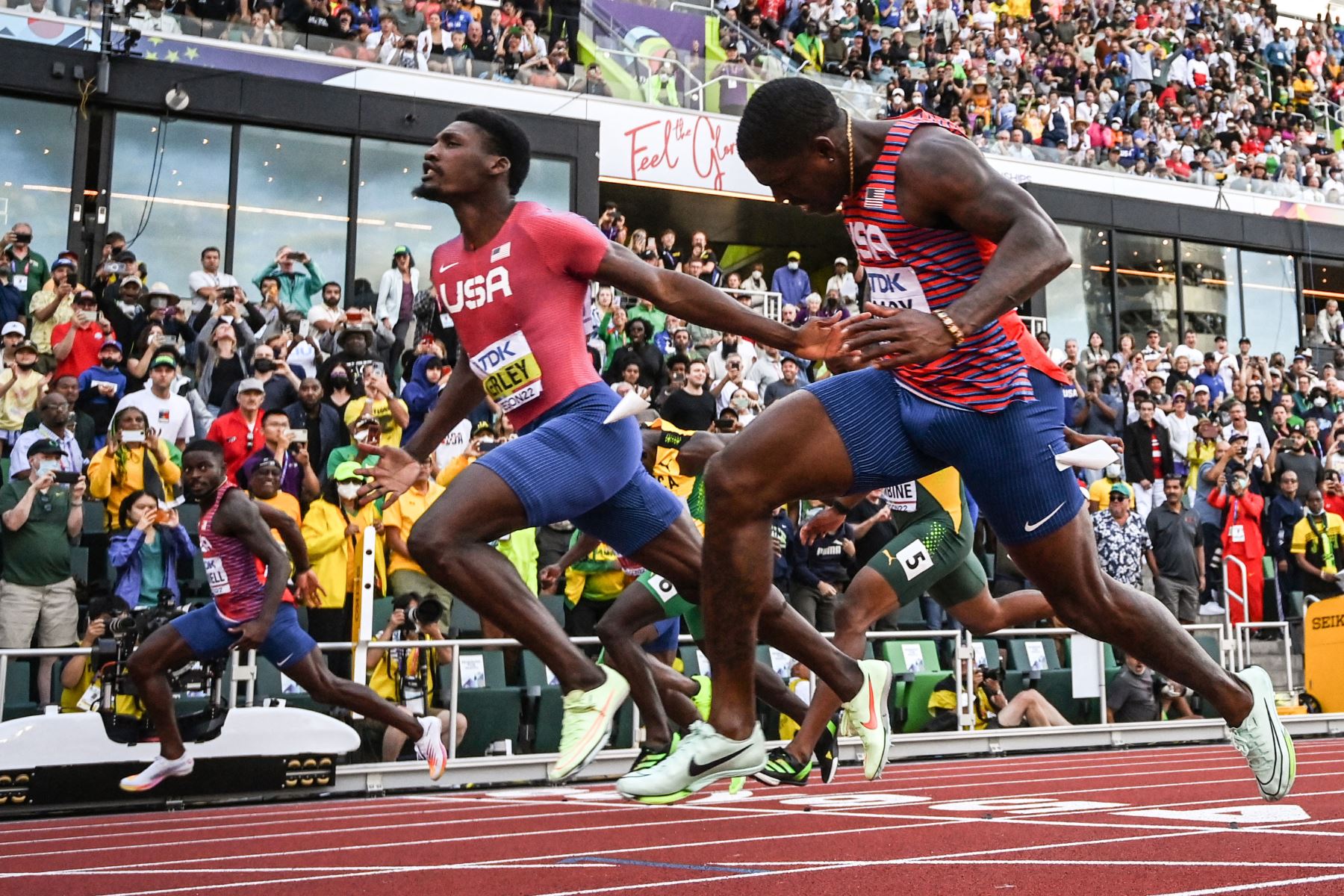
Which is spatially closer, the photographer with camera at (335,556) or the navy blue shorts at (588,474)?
the navy blue shorts at (588,474)

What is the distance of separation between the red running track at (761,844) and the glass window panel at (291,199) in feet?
39.3

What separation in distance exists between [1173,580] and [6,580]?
35.0 feet

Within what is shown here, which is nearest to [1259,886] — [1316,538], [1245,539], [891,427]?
[891,427]

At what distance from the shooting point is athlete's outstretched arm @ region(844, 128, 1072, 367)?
3.65 m

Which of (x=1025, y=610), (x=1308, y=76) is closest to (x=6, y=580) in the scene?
(x=1025, y=610)

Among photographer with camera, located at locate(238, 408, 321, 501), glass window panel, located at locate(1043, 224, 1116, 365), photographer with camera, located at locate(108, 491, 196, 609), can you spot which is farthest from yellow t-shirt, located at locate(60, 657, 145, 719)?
glass window panel, located at locate(1043, 224, 1116, 365)

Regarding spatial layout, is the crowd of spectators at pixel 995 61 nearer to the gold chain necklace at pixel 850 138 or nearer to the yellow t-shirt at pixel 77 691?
the yellow t-shirt at pixel 77 691

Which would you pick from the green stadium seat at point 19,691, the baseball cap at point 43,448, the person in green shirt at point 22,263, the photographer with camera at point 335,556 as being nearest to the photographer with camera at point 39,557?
the baseball cap at point 43,448

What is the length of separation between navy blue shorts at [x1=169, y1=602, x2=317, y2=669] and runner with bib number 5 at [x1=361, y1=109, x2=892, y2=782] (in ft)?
11.3

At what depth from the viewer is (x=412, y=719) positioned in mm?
8766

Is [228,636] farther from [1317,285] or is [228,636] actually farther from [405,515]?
[1317,285]

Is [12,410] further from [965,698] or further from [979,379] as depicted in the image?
[979,379]

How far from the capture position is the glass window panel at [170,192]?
60.3ft

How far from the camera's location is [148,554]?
10391 mm
